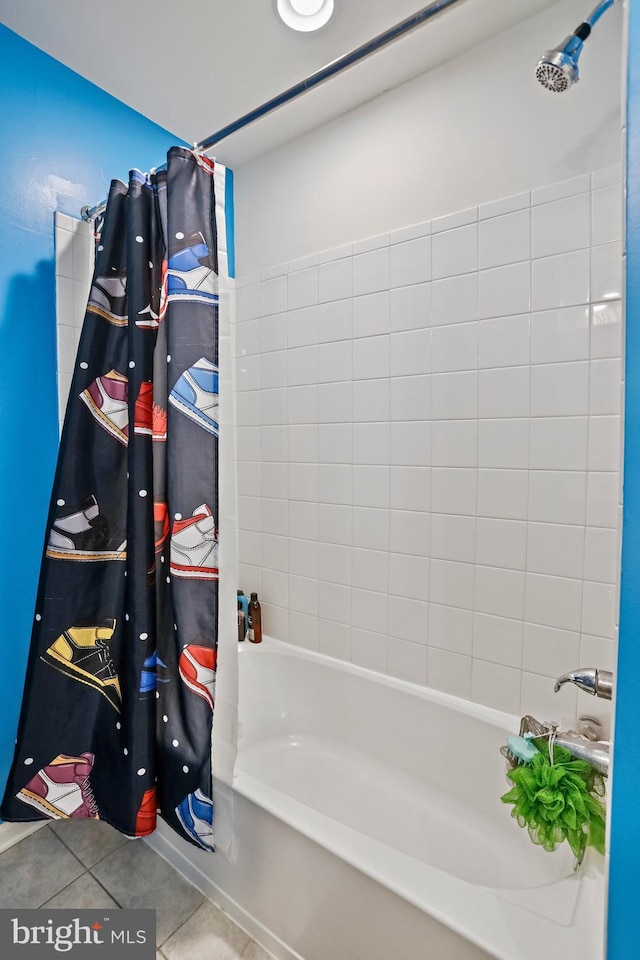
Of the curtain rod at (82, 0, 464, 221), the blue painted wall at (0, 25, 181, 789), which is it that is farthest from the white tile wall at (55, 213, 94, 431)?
the curtain rod at (82, 0, 464, 221)

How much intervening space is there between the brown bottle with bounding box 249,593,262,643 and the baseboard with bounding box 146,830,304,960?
718 millimetres

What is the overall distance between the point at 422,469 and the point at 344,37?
1.35 m

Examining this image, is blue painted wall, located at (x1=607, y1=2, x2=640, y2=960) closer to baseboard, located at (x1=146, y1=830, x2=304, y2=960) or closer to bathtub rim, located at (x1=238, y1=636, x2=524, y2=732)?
bathtub rim, located at (x1=238, y1=636, x2=524, y2=732)

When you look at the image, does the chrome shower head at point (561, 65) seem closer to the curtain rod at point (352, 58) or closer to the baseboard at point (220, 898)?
the curtain rod at point (352, 58)

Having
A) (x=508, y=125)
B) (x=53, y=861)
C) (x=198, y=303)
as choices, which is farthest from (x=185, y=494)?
(x=508, y=125)

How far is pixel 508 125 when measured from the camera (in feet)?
4.70

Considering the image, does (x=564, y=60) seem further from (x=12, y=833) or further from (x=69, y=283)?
(x=12, y=833)

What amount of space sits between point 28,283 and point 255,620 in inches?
58.1

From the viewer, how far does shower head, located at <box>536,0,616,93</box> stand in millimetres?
916

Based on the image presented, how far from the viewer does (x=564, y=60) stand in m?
0.92

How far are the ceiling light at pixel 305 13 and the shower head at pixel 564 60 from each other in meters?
0.77

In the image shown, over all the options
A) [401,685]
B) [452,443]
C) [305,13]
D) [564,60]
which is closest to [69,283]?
[305,13]

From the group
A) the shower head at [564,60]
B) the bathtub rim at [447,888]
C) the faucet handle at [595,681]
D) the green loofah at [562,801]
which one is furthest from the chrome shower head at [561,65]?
the bathtub rim at [447,888]

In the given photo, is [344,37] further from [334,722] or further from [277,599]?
[334,722]
